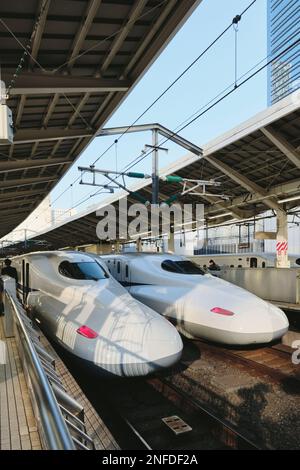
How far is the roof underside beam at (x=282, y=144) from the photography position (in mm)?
14586

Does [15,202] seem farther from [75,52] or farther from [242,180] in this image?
[75,52]

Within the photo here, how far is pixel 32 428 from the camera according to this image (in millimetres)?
3674

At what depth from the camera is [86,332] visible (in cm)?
610

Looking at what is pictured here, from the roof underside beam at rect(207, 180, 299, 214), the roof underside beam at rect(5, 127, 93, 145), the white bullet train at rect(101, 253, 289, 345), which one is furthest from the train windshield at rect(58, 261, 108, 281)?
the roof underside beam at rect(207, 180, 299, 214)

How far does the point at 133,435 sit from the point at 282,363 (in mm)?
4448

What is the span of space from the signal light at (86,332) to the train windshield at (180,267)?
3991 mm

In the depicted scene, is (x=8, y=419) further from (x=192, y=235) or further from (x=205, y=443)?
(x=192, y=235)

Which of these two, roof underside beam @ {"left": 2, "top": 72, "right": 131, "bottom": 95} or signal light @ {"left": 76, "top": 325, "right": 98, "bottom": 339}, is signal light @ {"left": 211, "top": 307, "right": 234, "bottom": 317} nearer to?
signal light @ {"left": 76, "top": 325, "right": 98, "bottom": 339}

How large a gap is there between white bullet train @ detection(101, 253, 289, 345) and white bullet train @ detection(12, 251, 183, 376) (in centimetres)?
143

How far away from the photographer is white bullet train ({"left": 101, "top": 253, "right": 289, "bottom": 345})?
7242 millimetres

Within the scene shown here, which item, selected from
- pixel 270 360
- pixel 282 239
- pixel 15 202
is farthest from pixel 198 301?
pixel 15 202

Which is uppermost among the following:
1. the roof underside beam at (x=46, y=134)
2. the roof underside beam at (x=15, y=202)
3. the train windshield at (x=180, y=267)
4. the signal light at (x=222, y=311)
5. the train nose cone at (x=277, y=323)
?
the roof underside beam at (x=46, y=134)

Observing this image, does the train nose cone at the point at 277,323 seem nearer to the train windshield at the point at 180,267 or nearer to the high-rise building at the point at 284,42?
the train windshield at the point at 180,267

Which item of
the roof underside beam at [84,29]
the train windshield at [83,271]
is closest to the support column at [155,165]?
the train windshield at [83,271]
